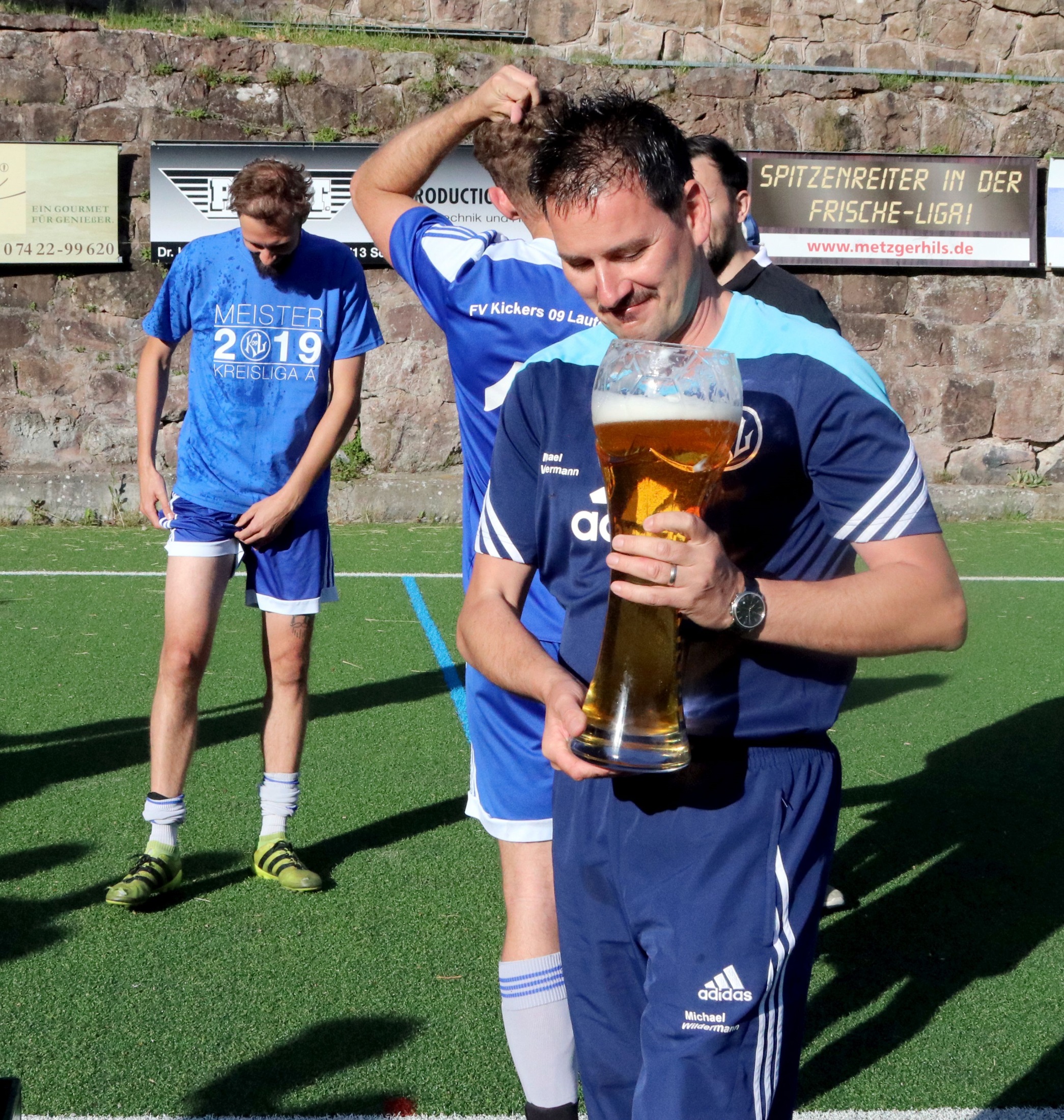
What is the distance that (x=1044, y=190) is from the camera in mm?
13586

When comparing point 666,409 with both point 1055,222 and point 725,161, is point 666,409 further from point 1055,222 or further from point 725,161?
point 1055,222

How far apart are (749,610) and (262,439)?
3.16 meters

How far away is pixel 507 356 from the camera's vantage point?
275 centimetres

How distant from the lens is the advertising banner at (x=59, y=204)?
1215 cm

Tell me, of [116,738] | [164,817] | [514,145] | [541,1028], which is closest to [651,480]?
[514,145]

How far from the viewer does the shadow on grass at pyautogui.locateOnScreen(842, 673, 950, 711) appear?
654 cm

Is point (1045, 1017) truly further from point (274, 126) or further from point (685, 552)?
point (274, 126)

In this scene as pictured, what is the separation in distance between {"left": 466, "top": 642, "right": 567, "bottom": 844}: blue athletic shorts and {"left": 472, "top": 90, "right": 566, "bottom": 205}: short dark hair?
3.11ft

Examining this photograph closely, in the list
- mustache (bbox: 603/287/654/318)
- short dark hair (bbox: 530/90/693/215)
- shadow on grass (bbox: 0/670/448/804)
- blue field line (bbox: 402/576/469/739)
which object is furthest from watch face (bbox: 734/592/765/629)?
shadow on grass (bbox: 0/670/448/804)

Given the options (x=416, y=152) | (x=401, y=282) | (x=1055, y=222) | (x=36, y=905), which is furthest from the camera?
(x=1055, y=222)

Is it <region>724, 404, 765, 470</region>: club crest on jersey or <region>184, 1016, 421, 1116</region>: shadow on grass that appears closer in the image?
<region>724, 404, 765, 470</region>: club crest on jersey

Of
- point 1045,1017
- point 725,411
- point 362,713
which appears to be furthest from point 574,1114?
point 362,713

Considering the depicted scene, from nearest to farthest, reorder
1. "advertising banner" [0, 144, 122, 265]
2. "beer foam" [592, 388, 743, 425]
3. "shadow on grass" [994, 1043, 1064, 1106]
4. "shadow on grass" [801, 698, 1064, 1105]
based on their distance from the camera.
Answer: "beer foam" [592, 388, 743, 425]
"shadow on grass" [994, 1043, 1064, 1106]
"shadow on grass" [801, 698, 1064, 1105]
"advertising banner" [0, 144, 122, 265]

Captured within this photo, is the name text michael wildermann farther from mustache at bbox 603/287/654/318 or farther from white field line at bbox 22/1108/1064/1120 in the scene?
mustache at bbox 603/287/654/318
